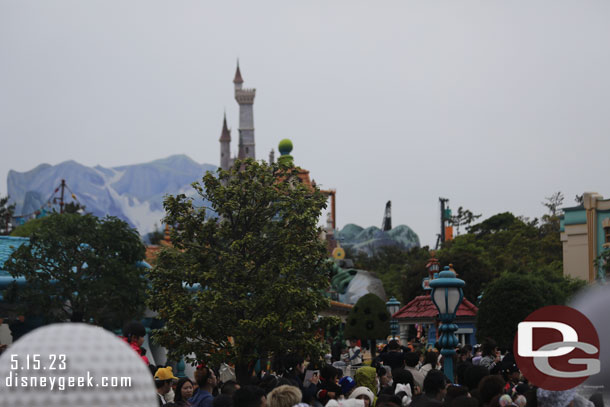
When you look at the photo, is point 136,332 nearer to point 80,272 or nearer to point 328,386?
point 328,386

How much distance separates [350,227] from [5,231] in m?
105

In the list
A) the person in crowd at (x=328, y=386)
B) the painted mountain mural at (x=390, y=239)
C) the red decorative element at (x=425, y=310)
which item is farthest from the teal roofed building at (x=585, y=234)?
the painted mountain mural at (x=390, y=239)

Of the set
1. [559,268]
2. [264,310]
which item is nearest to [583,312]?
[264,310]

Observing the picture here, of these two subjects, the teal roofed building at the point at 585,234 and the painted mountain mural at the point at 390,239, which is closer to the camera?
the teal roofed building at the point at 585,234

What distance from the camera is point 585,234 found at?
4681 cm

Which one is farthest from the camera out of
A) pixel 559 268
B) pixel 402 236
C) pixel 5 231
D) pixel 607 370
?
pixel 402 236

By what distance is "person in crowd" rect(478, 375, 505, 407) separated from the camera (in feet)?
20.9

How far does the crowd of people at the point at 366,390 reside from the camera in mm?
5766

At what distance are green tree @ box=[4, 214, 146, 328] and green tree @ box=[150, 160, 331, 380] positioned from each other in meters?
9.15

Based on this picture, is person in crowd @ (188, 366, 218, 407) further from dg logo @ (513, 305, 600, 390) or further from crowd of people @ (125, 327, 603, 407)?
dg logo @ (513, 305, 600, 390)

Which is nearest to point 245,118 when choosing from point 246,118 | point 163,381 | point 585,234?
point 246,118

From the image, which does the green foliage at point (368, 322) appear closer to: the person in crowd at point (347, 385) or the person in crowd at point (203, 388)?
the person in crowd at point (347, 385)

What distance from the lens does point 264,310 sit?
15281 mm

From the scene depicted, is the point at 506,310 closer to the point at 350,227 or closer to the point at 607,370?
the point at 607,370
